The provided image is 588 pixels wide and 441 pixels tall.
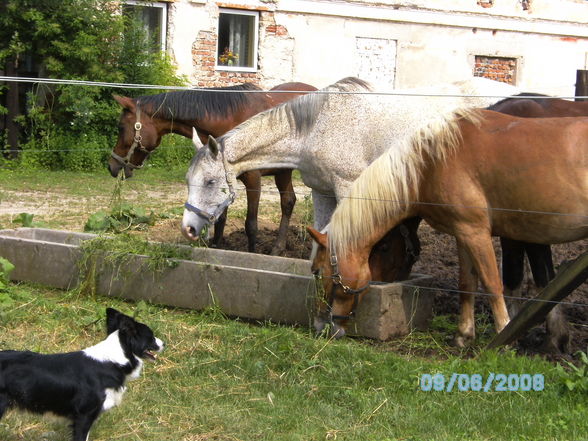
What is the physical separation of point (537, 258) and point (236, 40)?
38.7 ft

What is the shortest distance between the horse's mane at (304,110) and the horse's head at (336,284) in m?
1.36

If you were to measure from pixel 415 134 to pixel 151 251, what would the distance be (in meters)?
2.43

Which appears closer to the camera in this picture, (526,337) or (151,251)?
(526,337)

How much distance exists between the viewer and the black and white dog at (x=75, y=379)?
156 inches

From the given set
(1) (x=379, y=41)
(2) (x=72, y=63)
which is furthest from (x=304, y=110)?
(1) (x=379, y=41)

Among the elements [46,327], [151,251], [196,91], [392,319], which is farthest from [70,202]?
[392,319]

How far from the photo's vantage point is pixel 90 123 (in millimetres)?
14109

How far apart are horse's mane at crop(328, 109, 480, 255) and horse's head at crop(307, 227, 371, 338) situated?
0.26ft

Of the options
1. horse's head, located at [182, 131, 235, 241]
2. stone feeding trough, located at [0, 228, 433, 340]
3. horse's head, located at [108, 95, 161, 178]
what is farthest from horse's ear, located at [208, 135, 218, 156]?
horse's head, located at [108, 95, 161, 178]

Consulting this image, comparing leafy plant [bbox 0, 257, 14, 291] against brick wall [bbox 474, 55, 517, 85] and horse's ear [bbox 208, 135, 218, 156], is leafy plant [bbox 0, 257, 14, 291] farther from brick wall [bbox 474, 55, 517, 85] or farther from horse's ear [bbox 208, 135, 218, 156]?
brick wall [bbox 474, 55, 517, 85]

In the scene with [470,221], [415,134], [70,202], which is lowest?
[70,202]

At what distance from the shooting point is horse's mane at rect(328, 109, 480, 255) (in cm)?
543

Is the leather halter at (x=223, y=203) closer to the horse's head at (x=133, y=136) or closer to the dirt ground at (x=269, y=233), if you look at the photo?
the dirt ground at (x=269, y=233)

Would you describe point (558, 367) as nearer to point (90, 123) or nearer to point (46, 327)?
point (46, 327)
